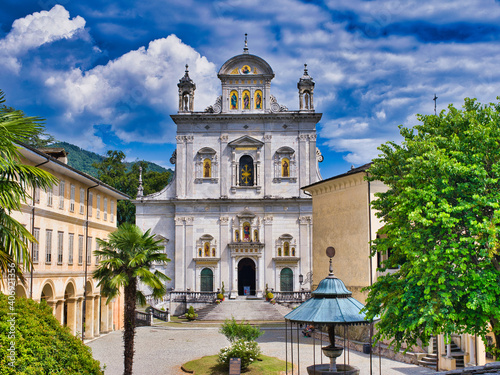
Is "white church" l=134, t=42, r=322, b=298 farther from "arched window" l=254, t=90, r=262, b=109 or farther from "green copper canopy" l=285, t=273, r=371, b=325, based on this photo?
"green copper canopy" l=285, t=273, r=371, b=325

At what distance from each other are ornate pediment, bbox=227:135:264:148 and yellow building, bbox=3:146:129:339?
17611 millimetres

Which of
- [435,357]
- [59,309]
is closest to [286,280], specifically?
[59,309]

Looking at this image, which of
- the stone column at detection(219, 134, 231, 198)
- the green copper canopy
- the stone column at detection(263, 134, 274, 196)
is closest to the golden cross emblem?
the stone column at detection(219, 134, 231, 198)

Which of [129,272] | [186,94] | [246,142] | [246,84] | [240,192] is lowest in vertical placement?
[129,272]

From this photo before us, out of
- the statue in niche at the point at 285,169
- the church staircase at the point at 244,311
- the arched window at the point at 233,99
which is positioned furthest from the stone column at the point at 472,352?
the arched window at the point at 233,99

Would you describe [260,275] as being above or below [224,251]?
below

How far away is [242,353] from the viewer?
23.7 metres

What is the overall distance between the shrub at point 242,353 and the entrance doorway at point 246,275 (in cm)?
2892

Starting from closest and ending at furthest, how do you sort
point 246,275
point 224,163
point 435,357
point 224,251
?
point 435,357, point 224,251, point 246,275, point 224,163

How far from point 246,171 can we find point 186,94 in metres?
10.3

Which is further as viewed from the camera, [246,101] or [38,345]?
[246,101]

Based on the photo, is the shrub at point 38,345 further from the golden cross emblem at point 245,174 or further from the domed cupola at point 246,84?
the domed cupola at point 246,84

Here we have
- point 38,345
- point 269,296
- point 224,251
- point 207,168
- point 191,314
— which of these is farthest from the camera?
point 207,168

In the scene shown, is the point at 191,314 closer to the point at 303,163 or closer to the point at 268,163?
the point at 268,163
